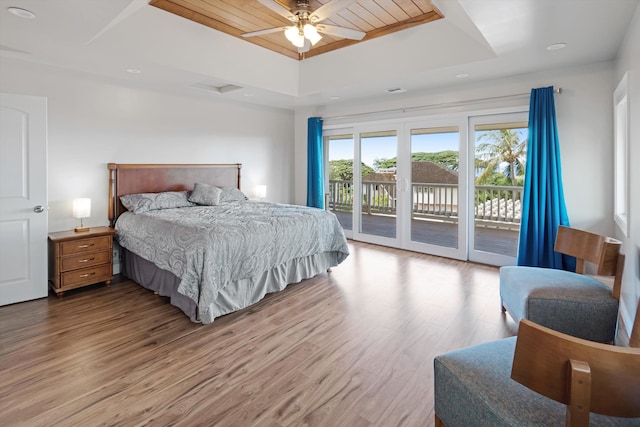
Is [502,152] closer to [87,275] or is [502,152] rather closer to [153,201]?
[153,201]

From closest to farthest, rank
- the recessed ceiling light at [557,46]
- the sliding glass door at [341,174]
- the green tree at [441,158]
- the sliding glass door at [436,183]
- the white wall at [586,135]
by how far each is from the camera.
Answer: the recessed ceiling light at [557,46], the white wall at [586,135], the sliding glass door at [436,183], the green tree at [441,158], the sliding glass door at [341,174]

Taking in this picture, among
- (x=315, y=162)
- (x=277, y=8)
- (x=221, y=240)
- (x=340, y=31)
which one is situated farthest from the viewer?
(x=315, y=162)

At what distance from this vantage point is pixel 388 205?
6.10m

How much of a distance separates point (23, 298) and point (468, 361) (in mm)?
4039

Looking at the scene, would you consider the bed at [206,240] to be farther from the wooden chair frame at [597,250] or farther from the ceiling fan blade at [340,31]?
the wooden chair frame at [597,250]

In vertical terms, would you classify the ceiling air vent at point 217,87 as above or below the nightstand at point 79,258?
above

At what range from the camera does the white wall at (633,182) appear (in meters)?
2.47

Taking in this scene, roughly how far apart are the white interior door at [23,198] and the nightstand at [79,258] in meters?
0.15

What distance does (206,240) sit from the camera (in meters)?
2.91

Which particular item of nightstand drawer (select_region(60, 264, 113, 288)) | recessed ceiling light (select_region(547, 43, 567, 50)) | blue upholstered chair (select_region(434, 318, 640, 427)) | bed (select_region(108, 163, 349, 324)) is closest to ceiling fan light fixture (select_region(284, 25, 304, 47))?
bed (select_region(108, 163, 349, 324))

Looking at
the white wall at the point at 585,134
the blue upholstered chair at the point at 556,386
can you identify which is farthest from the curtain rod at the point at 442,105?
the blue upholstered chair at the point at 556,386

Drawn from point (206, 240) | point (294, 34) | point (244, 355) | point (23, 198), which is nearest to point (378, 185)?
point (294, 34)

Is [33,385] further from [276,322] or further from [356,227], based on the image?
[356,227]

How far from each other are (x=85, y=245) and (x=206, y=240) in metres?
1.75
